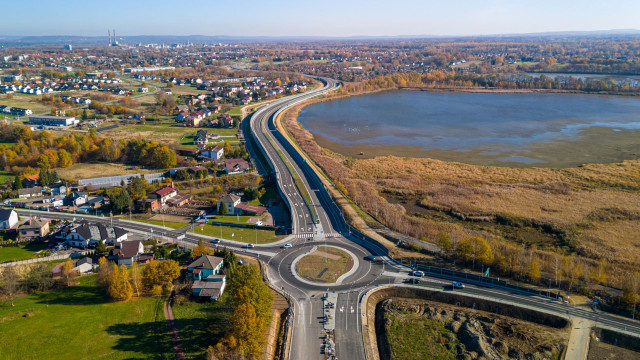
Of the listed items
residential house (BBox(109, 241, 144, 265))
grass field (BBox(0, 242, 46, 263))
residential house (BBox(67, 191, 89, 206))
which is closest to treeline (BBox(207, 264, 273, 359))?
residential house (BBox(109, 241, 144, 265))

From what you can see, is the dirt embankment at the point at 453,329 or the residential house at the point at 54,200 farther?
the residential house at the point at 54,200

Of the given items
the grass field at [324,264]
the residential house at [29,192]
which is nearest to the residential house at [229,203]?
the grass field at [324,264]

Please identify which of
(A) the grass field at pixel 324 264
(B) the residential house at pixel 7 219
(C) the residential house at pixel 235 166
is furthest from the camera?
(C) the residential house at pixel 235 166

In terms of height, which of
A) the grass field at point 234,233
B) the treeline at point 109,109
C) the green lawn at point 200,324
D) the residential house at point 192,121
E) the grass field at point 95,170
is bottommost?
the green lawn at point 200,324

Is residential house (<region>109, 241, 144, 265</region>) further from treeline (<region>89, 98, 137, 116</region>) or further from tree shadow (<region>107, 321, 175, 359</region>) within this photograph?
treeline (<region>89, 98, 137, 116</region>)

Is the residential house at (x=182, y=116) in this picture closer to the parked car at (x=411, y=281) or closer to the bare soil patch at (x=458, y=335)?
the parked car at (x=411, y=281)

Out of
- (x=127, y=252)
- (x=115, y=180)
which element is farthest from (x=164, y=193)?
(x=127, y=252)

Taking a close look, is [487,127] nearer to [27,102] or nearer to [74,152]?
[74,152]
